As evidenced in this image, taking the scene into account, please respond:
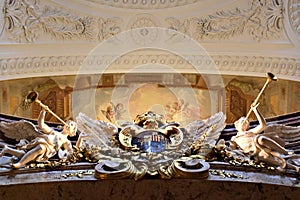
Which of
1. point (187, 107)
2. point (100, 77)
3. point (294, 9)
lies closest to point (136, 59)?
point (100, 77)

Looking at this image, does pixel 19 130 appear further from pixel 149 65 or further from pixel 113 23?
pixel 113 23

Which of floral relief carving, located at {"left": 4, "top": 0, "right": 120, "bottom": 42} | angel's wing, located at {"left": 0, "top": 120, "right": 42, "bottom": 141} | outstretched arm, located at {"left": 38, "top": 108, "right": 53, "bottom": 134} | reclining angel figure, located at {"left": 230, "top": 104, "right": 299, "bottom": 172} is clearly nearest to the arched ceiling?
floral relief carving, located at {"left": 4, "top": 0, "right": 120, "bottom": 42}

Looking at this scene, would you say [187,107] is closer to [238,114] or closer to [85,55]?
[238,114]

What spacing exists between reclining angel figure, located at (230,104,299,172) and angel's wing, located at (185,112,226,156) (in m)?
0.24

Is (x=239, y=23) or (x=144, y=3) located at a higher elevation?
(x=144, y=3)

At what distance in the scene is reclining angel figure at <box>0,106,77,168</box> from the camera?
426 centimetres

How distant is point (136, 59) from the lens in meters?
11.8

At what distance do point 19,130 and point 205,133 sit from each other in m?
1.77

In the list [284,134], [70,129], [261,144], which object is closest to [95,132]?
[70,129]

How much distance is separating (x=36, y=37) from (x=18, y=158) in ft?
23.2

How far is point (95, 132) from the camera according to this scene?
15.9ft

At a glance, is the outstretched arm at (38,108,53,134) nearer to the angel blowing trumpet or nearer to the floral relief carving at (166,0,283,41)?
the angel blowing trumpet

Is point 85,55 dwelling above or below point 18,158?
above

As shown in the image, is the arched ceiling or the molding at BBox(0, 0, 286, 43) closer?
the arched ceiling
